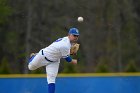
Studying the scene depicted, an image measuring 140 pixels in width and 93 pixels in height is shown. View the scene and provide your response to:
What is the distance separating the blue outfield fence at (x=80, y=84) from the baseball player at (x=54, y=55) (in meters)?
1.36

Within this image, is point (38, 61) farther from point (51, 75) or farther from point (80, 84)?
point (80, 84)

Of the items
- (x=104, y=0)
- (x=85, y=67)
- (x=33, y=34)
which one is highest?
(x=104, y=0)

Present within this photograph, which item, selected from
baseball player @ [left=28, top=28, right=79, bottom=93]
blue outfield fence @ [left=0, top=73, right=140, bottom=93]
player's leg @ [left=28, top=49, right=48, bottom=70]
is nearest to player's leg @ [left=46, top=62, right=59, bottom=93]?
baseball player @ [left=28, top=28, right=79, bottom=93]

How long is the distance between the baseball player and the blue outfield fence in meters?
1.36

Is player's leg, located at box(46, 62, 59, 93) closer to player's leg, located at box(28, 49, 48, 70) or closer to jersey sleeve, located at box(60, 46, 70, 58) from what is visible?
player's leg, located at box(28, 49, 48, 70)

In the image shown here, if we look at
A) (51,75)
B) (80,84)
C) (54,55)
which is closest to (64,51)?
(54,55)

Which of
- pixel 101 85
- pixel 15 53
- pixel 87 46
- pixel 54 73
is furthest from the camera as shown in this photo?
pixel 87 46

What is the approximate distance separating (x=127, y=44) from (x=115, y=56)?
917mm

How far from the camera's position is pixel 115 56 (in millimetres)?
26391

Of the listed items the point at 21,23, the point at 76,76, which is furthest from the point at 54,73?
the point at 21,23

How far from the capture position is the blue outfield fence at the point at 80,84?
10.9 m

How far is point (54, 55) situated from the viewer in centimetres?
943

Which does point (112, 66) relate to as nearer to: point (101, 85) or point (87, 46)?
point (87, 46)

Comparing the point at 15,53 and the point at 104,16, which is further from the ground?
the point at 104,16
